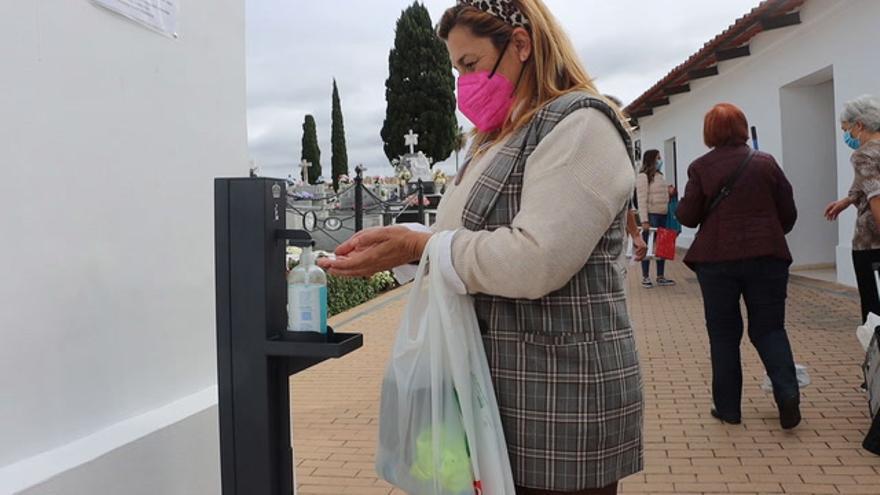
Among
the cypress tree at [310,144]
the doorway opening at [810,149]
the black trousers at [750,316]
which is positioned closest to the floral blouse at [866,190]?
the black trousers at [750,316]

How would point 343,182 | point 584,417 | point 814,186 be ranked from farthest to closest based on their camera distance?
point 343,182, point 814,186, point 584,417

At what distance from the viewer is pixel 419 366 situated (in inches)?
67.9

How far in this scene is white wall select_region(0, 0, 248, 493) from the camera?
186 centimetres

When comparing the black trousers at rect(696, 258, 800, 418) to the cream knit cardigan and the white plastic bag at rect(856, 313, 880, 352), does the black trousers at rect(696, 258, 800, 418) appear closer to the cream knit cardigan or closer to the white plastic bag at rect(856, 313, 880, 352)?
the white plastic bag at rect(856, 313, 880, 352)

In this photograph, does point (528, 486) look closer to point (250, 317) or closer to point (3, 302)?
point (250, 317)

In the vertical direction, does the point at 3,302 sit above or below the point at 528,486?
above

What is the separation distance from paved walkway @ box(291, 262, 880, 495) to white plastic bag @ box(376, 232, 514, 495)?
236cm

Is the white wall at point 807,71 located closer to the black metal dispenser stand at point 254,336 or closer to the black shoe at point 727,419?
the black shoe at point 727,419

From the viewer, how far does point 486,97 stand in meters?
1.90

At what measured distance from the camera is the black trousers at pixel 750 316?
14.6 feet

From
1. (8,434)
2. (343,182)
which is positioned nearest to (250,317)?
(8,434)

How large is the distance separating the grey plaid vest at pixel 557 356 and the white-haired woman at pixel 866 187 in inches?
141

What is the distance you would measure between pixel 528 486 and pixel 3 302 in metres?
1.34

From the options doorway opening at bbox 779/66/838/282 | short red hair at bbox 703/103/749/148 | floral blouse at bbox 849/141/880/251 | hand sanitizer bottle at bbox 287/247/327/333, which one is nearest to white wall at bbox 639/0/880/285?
doorway opening at bbox 779/66/838/282
